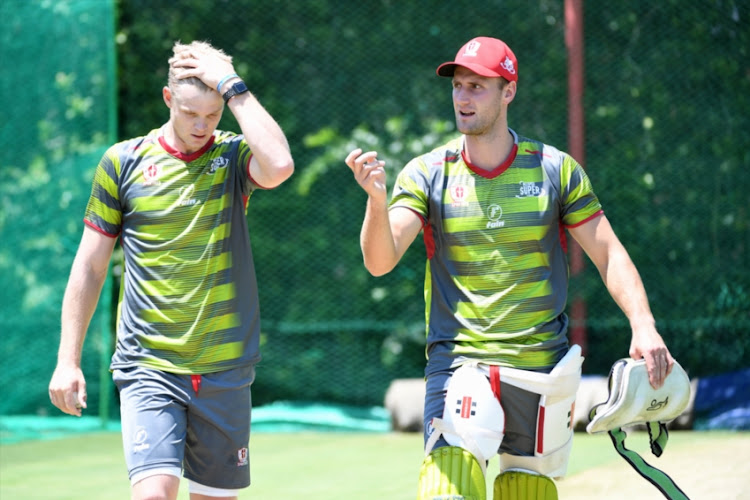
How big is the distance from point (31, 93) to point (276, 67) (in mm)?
1875

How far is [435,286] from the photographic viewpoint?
143 inches

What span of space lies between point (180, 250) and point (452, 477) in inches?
43.3

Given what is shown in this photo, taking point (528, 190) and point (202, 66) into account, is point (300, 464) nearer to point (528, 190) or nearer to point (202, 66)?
point (528, 190)

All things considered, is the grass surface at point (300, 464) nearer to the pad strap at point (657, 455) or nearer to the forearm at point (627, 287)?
the pad strap at point (657, 455)

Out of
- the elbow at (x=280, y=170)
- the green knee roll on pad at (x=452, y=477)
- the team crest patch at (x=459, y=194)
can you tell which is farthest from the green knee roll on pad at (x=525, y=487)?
the elbow at (x=280, y=170)

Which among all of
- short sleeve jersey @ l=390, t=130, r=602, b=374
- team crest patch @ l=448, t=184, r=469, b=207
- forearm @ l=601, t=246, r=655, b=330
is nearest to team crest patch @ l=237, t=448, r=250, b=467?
short sleeve jersey @ l=390, t=130, r=602, b=374

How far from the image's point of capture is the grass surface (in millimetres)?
5570

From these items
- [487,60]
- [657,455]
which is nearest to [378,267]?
[487,60]

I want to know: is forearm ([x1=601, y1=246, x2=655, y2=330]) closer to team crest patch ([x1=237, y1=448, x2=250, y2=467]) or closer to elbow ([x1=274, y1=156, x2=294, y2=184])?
elbow ([x1=274, y1=156, x2=294, y2=184])

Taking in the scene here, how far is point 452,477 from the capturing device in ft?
10.9

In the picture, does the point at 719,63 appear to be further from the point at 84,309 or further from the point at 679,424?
the point at 84,309

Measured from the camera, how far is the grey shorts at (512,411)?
3.50 m

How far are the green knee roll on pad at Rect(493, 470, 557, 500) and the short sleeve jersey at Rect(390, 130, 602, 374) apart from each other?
0.35 meters

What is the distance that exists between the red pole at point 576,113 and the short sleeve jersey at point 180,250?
4745mm
